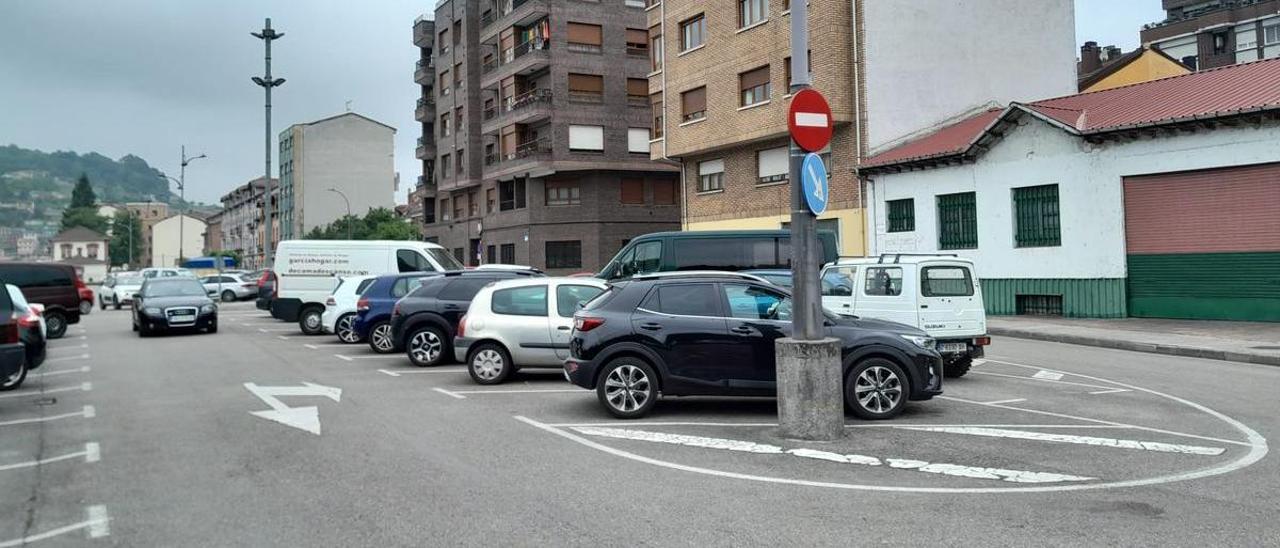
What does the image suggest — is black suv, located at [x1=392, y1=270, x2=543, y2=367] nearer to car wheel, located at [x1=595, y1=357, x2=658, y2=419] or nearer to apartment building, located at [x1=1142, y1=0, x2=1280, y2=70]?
car wheel, located at [x1=595, y1=357, x2=658, y2=419]

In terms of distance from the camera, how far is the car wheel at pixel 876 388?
8977 mm

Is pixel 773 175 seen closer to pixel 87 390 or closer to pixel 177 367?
pixel 177 367

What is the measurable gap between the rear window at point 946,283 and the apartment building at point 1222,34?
4916cm

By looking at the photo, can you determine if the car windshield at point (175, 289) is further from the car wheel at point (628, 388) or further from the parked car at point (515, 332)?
the car wheel at point (628, 388)

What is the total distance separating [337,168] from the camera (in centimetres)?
9062

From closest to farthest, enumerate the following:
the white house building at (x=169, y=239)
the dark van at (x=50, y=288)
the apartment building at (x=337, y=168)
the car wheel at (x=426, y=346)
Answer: the car wheel at (x=426, y=346) < the dark van at (x=50, y=288) < the apartment building at (x=337, y=168) < the white house building at (x=169, y=239)

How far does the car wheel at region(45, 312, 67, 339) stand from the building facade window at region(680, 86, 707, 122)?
840 inches

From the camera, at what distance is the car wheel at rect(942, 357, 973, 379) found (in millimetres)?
12180

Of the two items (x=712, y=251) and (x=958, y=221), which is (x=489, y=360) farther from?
(x=958, y=221)

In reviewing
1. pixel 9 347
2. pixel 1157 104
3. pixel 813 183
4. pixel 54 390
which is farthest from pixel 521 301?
pixel 1157 104

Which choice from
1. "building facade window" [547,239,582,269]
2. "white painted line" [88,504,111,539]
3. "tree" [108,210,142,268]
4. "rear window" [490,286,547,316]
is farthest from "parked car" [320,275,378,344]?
"tree" [108,210,142,268]

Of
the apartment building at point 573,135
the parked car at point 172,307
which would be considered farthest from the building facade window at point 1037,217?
the apartment building at point 573,135

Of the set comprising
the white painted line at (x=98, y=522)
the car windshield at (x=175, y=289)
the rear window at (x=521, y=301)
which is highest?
the car windshield at (x=175, y=289)

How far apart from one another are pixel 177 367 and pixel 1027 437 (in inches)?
522
